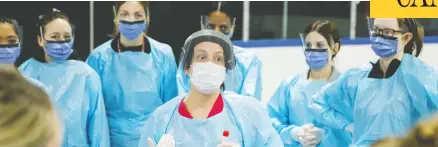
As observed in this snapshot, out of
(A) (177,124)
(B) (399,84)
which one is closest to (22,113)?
(A) (177,124)

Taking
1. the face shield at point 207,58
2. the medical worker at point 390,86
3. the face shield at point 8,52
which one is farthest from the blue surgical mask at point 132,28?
the face shield at point 207,58

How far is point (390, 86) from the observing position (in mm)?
3219

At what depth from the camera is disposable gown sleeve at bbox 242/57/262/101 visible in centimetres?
402

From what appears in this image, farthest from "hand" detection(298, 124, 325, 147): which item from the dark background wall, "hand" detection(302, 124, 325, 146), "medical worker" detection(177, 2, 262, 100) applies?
the dark background wall

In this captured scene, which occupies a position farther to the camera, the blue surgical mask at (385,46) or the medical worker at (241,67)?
the medical worker at (241,67)

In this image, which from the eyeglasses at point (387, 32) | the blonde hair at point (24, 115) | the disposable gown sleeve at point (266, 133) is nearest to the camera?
the blonde hair at point (24, 115)

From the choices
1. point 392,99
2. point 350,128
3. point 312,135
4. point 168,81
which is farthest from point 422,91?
point 168,81

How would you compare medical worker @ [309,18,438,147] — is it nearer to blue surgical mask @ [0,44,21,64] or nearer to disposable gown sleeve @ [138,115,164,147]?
disposable gown sleeve @ [138,115,164,147]

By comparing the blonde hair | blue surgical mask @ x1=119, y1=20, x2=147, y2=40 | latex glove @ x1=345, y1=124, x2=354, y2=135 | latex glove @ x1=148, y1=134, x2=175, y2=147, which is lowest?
latex glove @ x1=345, y1=124, x2=354, y2=135

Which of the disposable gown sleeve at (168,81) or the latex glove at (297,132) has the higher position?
the disposable gown sleeve at (168,81)

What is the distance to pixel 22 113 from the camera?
1.16 m

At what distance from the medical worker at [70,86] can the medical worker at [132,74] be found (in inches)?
12.8

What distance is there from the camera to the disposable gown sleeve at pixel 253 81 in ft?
13.2

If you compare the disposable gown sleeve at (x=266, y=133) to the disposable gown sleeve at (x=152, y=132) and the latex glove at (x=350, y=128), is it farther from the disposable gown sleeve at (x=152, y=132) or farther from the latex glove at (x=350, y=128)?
the latex glove at (x=350, y=128)
